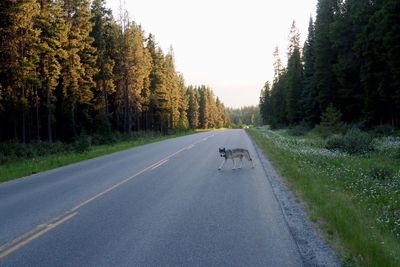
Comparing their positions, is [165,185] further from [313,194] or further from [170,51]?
[170,51]

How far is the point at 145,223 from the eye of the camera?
7688 millimetres

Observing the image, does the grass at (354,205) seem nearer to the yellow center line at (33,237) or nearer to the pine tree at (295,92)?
the yellow center line at (33,237)

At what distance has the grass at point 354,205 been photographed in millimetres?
5699

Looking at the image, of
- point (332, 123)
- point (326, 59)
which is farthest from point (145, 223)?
point (326, 59)

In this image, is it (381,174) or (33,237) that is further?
(381,174)

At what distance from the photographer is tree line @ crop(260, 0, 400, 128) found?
1146 inches

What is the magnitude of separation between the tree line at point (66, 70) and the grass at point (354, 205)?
23.0m

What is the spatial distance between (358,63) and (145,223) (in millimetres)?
35544

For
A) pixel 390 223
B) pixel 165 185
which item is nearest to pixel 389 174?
pixel 390 223

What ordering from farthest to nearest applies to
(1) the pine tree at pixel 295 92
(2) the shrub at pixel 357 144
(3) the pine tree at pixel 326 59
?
(1) the pine tree at pixel 295 92 → (3) the pine tree at pixel 326 59 → (2) the shrub at pixel 357 144

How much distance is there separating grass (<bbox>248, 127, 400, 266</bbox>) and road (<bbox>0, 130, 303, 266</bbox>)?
0.79 meters

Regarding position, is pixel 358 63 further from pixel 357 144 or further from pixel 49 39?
pixel 49 39

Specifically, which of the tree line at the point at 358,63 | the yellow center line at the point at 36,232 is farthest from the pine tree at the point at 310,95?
the yellow center line at the point at 36,232

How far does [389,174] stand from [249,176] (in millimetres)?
4563
